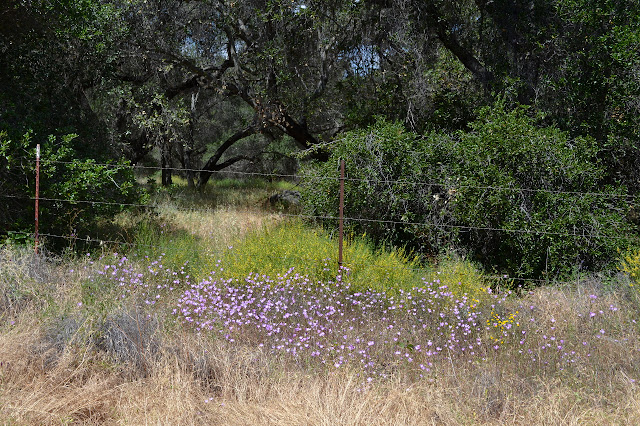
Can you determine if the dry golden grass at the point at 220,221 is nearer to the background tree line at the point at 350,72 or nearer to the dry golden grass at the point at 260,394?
the background tree line at the point at 350,72

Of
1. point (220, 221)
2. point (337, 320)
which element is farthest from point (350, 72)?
point (337, 320)

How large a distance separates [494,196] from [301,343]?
3295mm

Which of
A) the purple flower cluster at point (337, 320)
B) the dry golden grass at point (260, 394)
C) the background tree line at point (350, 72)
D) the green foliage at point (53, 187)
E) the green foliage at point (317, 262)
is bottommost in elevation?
the dry golden grass at point (260, 394)

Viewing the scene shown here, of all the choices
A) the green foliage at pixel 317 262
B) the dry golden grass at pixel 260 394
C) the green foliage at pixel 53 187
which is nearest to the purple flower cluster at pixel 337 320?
the green foliage at pixel 317 262

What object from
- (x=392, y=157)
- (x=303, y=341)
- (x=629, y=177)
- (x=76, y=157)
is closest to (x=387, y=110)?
(x=392, y=157)

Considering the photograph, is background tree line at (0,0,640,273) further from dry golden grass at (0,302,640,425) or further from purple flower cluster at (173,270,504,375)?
dry golden grass at (0,302,640,425)

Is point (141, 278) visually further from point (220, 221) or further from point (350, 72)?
point (350, 72)

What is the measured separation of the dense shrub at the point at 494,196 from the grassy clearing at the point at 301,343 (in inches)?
24.3

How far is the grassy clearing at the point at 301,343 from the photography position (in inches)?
144

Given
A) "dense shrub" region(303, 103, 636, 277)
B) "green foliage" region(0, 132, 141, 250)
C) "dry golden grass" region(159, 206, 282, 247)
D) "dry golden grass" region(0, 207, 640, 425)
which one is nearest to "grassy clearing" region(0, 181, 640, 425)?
"dry golden grass" region(0, 207, 640, 425)

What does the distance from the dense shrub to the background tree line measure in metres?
0.07

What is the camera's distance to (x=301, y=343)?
4.65 meters

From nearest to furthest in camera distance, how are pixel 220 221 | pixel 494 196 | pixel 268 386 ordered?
pixel 268 386
pixel 494 196
pixel 220 221

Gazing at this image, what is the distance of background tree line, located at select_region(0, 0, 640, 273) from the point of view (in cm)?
722
